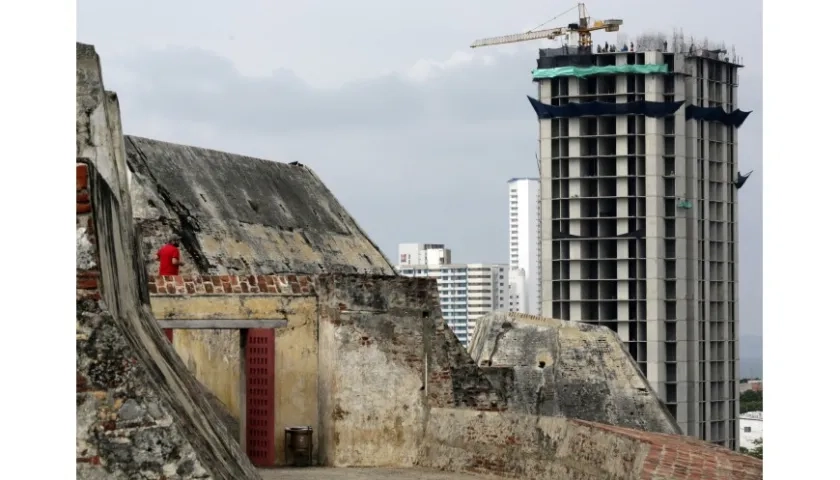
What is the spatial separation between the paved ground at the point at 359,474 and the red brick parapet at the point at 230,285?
6.30 feet

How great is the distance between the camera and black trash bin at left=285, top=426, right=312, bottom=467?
15.4 meters

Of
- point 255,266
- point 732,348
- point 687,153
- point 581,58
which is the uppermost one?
point 581,58

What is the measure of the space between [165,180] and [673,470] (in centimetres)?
1426

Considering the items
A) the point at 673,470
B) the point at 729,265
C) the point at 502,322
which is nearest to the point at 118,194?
the point at 673,470

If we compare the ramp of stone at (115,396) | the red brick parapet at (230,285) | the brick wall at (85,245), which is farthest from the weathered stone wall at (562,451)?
the brick wall at (85,245)

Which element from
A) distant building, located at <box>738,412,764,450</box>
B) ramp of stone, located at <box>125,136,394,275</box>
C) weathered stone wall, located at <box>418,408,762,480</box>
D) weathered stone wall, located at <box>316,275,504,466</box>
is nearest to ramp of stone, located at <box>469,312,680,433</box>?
ramp of stone, located at <box>125,136,394,275</box>

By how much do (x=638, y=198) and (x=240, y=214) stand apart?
51357 millimetres

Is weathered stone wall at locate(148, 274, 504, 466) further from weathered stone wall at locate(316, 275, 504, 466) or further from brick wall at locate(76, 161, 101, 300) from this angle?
brick wall at locate(76, 161, 101, 300)

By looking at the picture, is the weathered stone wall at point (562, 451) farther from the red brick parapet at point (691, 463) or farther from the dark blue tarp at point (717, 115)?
the dark blue tarp at point (717, 115)

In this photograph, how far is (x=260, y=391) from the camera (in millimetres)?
15742

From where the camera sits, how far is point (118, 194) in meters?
9.99

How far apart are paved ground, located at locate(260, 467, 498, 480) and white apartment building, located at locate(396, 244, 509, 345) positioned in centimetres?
10036

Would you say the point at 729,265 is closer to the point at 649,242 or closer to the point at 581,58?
the point at 649,242

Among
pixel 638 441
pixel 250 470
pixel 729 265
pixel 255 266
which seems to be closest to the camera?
pixel 250 470
